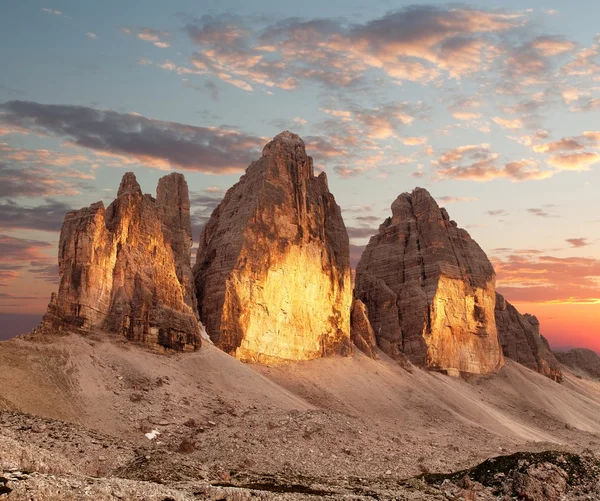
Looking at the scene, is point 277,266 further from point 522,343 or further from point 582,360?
point 582,360

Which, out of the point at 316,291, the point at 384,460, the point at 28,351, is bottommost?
the point at 384,460

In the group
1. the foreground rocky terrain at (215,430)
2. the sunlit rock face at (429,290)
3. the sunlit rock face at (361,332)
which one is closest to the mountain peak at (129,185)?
the foreground rocky terrain at (215,430)

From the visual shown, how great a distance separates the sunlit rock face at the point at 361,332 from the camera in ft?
326

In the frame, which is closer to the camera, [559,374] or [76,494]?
[76,494]

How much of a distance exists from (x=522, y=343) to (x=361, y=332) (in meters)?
49.9

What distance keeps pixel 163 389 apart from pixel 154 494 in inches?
1164

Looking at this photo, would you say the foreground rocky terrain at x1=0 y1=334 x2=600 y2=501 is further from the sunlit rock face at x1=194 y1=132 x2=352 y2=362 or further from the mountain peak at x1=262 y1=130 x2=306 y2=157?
the mountain peak at x1=262 y1=130 x2=306 y2=157

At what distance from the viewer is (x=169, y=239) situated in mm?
80562

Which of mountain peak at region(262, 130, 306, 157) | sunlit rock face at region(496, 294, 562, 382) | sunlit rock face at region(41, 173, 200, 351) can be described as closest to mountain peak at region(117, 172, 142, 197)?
sunlit rock face at region(41, 173, 200, 351)

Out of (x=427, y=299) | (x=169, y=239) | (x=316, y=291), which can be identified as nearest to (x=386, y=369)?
(x=316, y=291)

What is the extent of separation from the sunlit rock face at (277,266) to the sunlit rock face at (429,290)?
58.3 feet

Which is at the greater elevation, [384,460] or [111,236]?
[111,236]

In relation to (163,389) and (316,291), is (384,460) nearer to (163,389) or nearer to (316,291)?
(163,389)

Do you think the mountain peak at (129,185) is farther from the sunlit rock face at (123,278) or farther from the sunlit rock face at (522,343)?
the sunlit rock face at (522,343)
